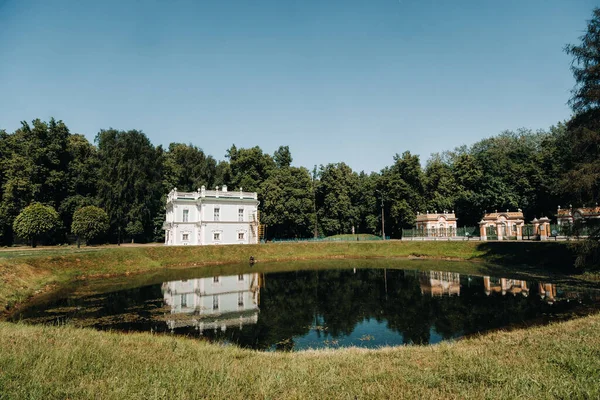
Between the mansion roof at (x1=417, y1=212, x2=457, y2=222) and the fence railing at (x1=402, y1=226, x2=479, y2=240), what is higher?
the mansion roof at (x1=417, y1=212, x2=457, y2=222)

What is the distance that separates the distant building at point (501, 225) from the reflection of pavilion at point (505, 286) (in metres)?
25.2

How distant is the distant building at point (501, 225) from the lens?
5146 centimetres

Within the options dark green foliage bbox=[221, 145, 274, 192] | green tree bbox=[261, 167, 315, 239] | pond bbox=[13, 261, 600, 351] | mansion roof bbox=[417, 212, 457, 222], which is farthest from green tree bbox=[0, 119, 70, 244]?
mansion roof bbox=[417, 212, 457, 222]

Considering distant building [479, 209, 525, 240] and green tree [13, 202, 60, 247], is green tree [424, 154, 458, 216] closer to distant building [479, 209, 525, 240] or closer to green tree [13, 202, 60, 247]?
distant building [479, 209, 525, 240]

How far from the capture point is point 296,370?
344 inches

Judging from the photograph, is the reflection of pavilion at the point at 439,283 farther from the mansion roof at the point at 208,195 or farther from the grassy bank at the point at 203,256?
the mansion roof at the point at 208,195

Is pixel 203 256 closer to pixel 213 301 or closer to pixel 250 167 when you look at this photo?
pixel 213 301

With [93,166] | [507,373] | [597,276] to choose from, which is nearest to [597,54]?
[597,276]

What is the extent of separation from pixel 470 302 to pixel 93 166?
202ft

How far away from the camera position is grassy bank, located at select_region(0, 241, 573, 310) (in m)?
26.7

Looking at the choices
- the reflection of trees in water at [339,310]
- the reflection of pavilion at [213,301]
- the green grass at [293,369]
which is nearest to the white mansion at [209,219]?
the reflection of pavilion at [213,301]

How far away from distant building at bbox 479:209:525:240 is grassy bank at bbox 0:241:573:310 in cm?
937

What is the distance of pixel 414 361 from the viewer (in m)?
9.62

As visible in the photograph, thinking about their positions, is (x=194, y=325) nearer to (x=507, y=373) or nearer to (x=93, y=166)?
(x=507, y=373)
